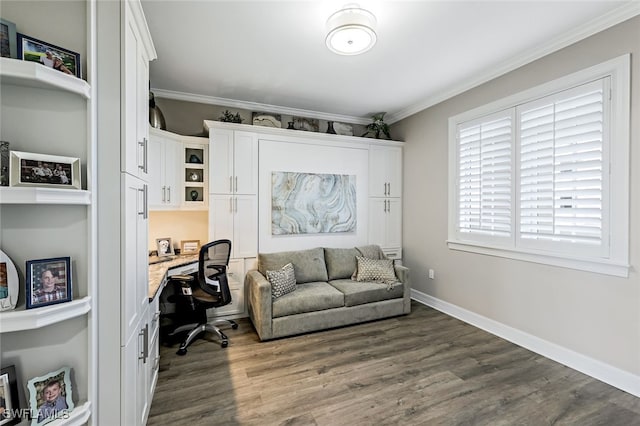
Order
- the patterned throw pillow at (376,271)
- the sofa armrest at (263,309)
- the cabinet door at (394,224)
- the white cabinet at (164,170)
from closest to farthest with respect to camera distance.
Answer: the sofa armrest at (263,309) < the white cabinet at (164,170) < the patterned throw pillow at (376,271) < the cabinet door at (394,224)

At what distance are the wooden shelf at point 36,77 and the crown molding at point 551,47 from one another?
11.4 feet

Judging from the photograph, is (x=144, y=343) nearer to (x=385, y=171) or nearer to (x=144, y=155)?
(x=144, y=155)

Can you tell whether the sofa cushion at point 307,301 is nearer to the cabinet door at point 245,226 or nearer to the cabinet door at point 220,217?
the cabinet door at point 245,226

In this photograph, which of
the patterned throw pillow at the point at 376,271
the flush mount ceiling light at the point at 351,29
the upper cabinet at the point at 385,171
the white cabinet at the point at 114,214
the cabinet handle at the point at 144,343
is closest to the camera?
the white cabinet at the point at 114,214

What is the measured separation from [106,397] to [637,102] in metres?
3.82

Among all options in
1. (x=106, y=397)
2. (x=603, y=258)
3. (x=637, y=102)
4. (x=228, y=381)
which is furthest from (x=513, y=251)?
(x=106, y=397)

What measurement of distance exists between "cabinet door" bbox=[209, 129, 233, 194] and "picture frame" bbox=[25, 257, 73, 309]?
2.33 metres

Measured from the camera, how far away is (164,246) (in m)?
3.45

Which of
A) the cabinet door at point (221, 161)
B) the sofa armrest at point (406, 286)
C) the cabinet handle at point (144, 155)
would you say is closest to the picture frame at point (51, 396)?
the cabinet handle at point (144, 155)

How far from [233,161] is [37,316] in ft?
8.77

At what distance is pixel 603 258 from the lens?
227cm

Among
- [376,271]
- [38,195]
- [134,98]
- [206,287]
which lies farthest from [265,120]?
[38,195]

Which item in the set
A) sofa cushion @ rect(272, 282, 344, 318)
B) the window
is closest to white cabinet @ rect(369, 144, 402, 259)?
the window

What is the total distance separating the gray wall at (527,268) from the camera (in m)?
2.15
